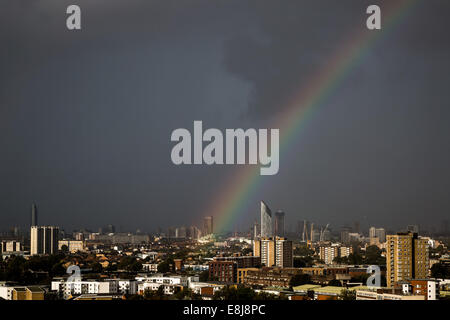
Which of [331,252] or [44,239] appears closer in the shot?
[44,239]

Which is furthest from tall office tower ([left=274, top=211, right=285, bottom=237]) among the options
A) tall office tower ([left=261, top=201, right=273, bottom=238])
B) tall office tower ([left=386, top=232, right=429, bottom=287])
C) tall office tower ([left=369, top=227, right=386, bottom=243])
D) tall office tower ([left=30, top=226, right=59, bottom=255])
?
tall office tower ([left=386, top=232, right=429, bottom=287])

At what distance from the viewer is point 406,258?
12.9m

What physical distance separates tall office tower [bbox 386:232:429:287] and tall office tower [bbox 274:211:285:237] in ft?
43.5

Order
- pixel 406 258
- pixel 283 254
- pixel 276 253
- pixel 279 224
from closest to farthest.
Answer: pixel 406 258
pixel 283 254
pixel 276 253
pixel 279 224

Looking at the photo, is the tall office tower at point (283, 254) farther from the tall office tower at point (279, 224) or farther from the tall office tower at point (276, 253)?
the tall office tower at point (279, 224)

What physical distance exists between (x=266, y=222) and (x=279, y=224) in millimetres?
578

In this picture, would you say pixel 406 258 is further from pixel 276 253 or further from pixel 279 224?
pixel 279 224

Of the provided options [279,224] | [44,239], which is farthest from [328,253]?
[44,239]

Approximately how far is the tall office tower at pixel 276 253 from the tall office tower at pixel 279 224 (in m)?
5.85

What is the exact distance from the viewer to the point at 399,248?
42.9 feet
